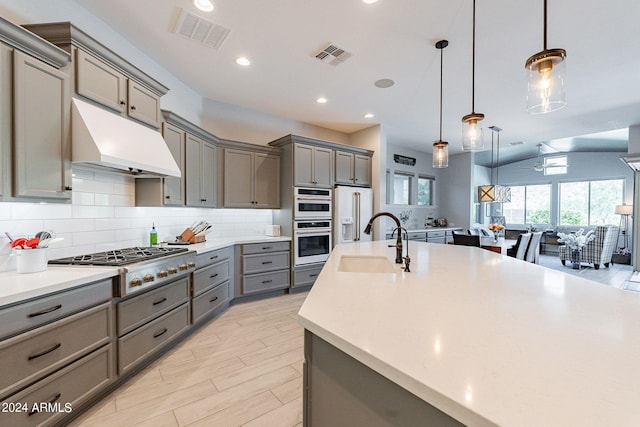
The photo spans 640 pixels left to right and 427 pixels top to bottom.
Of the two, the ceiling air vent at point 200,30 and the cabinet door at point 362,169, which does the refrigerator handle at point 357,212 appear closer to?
the cabinet door at point 362,169

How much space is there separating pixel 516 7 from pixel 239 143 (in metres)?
3.41

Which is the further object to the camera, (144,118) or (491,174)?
(491,174)

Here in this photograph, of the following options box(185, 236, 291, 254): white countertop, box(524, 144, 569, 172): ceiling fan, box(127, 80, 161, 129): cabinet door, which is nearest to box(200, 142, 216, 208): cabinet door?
box(185, 236, 291, 254): white countertop

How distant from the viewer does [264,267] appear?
3.95 m

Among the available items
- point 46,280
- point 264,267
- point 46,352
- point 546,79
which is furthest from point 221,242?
point 546,79

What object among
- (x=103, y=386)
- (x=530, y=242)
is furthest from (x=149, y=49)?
(x=530, y=242)

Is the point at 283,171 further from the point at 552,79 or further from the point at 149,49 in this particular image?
the point at 552,79

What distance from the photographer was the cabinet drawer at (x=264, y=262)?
380 cm

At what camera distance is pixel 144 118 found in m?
2.54

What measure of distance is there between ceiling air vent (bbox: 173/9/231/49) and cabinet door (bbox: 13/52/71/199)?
1.05 metres

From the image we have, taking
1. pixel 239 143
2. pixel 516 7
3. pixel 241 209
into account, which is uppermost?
pixel 516 7

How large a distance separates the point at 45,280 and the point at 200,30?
2324 mm

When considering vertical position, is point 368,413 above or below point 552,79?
below

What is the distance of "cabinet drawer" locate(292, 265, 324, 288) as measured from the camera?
4.28 m
